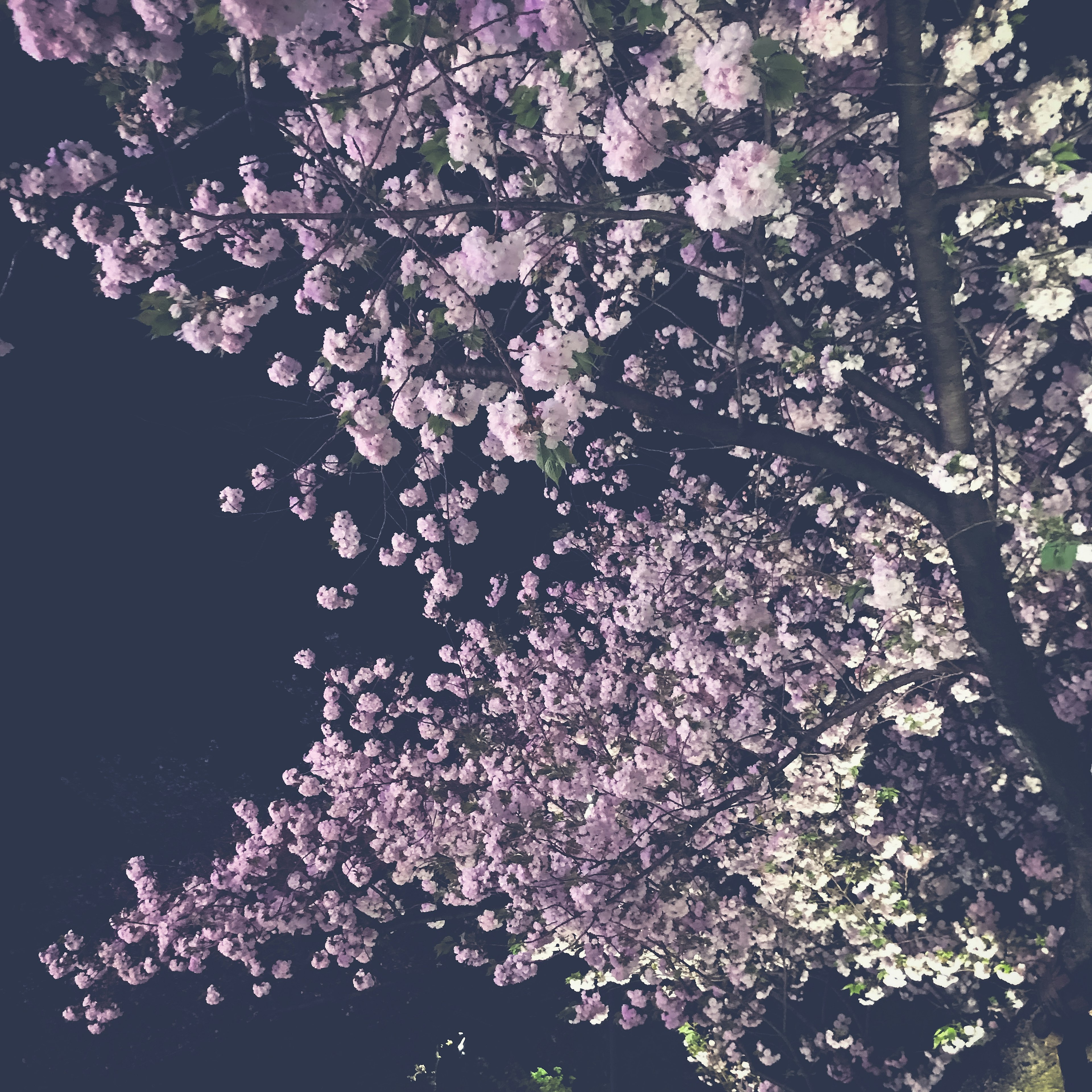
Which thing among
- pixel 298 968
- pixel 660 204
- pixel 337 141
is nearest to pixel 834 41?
pixel 660 204

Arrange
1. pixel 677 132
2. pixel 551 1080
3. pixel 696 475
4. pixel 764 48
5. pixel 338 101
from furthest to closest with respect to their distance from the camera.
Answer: pixel 551 1080
pixel 696 475
pixel 677 132
pixel 338 101
pixel 764 48

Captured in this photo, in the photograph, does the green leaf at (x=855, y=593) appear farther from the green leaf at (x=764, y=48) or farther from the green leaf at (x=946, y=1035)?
the green leaf at (x=946, y=1035)

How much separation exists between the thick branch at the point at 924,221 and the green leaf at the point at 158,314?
4060 millimetres

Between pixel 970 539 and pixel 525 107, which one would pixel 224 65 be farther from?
pixel 970 539

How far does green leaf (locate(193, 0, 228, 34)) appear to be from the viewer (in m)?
2.84

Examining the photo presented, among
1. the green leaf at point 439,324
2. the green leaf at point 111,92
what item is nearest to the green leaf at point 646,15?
the green leaf at point 439,324

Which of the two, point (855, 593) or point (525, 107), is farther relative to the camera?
point (855, 593)

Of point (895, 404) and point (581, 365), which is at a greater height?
point (895, 404)

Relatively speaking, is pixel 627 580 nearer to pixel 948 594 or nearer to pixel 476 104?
pixel 948 594

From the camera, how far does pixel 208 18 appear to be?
2.84 metres

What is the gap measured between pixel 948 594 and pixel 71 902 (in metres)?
14.2

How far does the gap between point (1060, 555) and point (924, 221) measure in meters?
2.23

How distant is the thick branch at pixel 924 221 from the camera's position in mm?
3936

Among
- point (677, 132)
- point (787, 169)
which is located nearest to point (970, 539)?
point (787, 169)
